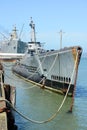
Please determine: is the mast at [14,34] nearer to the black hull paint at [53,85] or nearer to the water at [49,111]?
the black hull paint at [53,85]

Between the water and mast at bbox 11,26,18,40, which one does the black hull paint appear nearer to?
the water

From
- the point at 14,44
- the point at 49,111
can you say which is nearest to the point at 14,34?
the point at 14,44

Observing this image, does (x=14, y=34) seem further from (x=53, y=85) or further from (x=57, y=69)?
(x=57, y=69)

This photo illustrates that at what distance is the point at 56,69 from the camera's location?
30.6 m

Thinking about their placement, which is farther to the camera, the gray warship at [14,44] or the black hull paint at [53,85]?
the gray warship at [14,44]

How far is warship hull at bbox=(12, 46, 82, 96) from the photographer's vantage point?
83.3ft

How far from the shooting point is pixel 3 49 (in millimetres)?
105750

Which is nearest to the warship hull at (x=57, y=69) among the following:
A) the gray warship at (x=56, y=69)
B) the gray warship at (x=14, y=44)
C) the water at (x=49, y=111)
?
the gray warship at (x=56, y=69)

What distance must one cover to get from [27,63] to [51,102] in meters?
19.0

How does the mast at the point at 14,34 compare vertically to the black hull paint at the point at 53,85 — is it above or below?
above

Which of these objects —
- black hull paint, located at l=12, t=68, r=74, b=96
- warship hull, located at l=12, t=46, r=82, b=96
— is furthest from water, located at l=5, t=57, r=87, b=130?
warship hull, located at l=12, t=46, r=82, b=96

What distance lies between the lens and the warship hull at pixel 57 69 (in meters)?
25.4

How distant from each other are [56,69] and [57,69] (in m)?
0.28

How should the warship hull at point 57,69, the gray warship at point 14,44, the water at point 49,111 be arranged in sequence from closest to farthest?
the water at point 49,111, the warship hull at point 57,69, the gray warship at point 14,44
